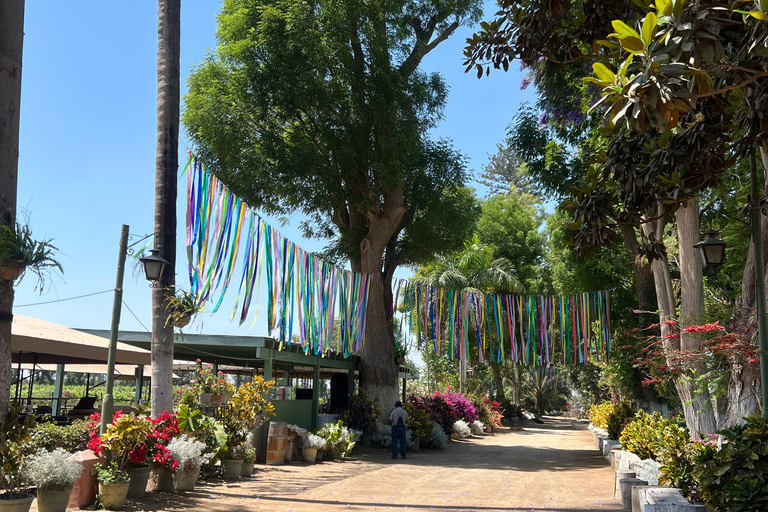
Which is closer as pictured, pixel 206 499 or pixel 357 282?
pixel 206 499

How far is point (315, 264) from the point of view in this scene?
44.1 feet

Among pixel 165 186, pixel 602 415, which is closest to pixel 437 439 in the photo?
pixel 602 415

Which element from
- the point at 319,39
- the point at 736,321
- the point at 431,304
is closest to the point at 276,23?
the point at 319,39

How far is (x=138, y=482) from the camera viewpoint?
750 cm

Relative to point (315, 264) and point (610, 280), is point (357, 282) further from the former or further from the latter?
point (610, 280)

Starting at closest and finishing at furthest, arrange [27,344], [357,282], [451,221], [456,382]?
[27,344] → [357,282] → [451,221] → [456,382]

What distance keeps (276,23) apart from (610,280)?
1162 cm

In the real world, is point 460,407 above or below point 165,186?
below

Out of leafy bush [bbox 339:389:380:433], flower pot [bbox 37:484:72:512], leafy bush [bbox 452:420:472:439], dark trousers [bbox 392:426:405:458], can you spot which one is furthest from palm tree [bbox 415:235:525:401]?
flower pot [bbox 37:484:72:512]

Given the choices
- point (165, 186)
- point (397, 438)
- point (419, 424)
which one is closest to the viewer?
point (165, 186)

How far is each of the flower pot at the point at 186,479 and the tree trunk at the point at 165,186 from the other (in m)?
0.95

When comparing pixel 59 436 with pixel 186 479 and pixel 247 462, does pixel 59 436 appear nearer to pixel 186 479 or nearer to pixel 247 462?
pixel 186 479

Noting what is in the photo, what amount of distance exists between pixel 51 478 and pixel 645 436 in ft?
27.3

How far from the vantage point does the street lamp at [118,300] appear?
8484 mm
